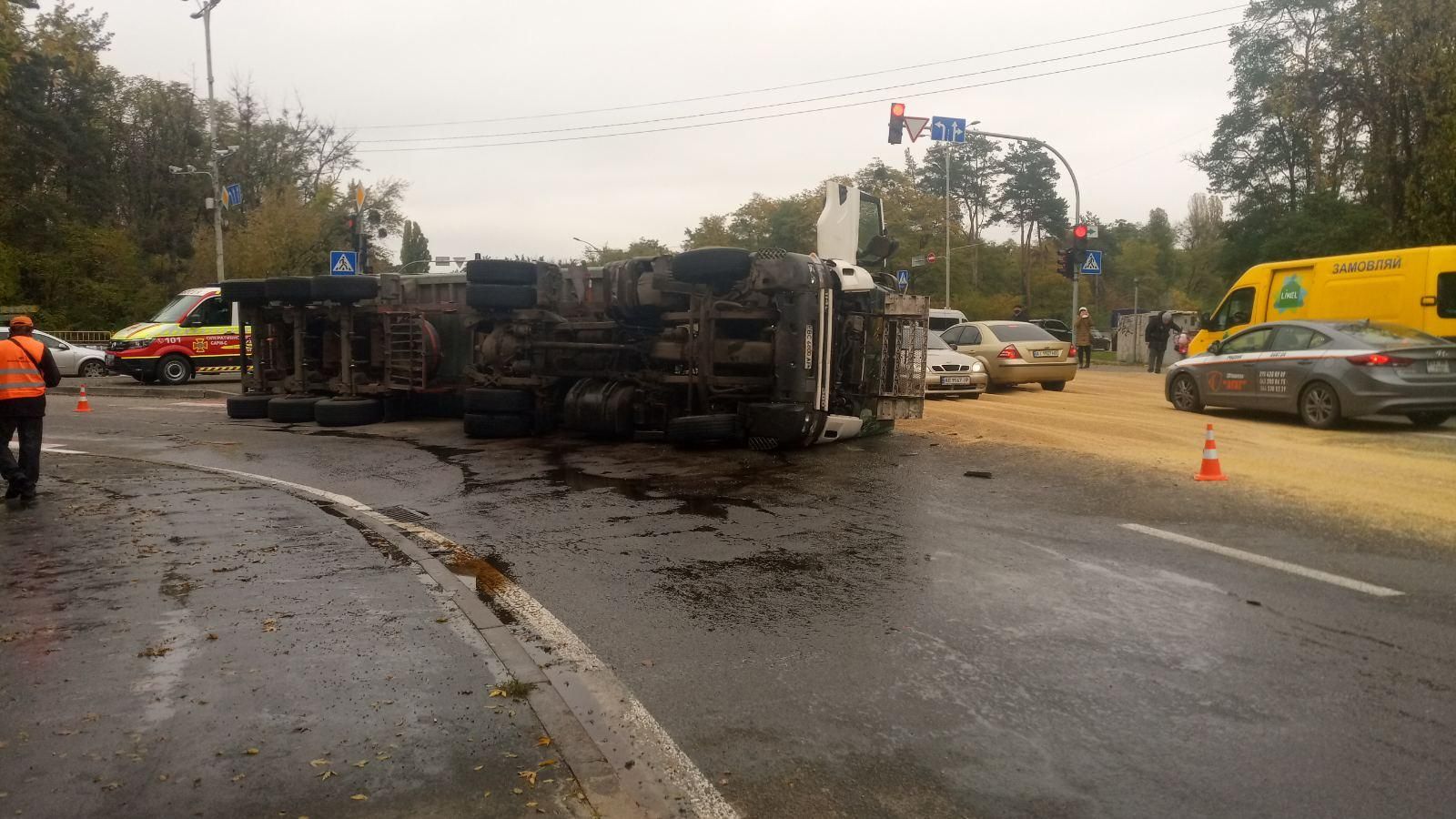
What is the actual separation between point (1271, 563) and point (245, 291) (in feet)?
50.2

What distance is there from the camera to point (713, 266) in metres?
11.4

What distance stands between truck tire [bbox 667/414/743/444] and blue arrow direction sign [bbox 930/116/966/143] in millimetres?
16483

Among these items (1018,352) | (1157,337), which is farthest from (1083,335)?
(1018,352)

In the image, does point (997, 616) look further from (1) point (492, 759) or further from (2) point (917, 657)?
(1) point (492, 759)

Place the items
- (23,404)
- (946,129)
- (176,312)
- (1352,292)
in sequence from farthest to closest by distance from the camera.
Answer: (946,129) → (176,312) → (1352,292) → (23,404)

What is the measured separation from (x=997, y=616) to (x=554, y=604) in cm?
239

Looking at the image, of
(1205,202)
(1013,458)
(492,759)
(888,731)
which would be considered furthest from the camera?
(1205,202)

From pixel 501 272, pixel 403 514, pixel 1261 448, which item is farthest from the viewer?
pixel 501 272

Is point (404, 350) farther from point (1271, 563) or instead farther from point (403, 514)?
point (1271, 563)

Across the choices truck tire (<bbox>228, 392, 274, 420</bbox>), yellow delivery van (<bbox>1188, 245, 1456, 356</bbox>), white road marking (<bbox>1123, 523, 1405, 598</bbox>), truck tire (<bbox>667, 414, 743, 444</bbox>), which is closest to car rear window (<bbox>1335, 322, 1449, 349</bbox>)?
yellow delivery van (<bbox>1188, 245, 1456, 356</bbox>)

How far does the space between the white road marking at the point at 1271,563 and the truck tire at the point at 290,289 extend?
12.7 metres

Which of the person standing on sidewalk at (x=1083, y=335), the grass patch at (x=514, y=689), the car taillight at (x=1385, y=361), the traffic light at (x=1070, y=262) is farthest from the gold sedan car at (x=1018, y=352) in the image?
the grass patch at (x=514, y=689)

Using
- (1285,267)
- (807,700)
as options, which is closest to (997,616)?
(807,700)

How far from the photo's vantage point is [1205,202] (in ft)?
318
